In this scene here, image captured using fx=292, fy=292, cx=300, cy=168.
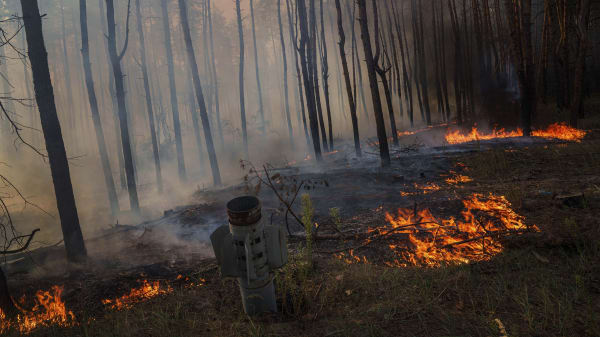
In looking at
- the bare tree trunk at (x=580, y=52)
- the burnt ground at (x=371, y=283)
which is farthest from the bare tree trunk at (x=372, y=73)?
the bare tree trunk at (x=580, y=52)

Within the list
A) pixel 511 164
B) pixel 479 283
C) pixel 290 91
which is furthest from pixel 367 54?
pixel 290 91

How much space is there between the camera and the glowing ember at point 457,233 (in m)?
3.48

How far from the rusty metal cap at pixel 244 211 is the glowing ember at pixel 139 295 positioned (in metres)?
1.74

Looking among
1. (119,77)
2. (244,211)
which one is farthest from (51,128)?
(119,77)

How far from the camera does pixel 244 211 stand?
228cm

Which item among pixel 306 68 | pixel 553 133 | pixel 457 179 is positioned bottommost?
pixel 457 179

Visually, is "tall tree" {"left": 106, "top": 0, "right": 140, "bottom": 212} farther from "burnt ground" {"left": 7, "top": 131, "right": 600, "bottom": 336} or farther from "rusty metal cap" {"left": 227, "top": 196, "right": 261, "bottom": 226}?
"rusty metal cap" {"left": 227, "top": 196, "right": 261, "bottom": 226}

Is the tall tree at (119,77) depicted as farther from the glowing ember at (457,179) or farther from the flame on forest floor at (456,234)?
the glowing ember at (457,179)

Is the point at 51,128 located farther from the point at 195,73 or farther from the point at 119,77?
the point at 195,73

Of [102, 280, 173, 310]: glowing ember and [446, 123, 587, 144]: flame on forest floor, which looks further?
[446, 123, 587, 144]: flame on forest floor

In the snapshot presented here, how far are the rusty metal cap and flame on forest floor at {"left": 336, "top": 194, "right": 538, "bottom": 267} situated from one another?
1.78m

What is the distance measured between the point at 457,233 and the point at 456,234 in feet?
0.08

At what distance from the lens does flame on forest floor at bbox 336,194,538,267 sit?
348 centimetres

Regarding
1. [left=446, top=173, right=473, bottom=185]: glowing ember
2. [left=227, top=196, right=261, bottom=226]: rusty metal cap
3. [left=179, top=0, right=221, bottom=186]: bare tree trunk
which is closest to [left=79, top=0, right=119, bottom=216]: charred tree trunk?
[left=179, top=0, right=221, bottom=186]: bare tree trunk
